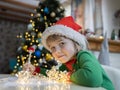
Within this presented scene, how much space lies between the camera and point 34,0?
4473 mm

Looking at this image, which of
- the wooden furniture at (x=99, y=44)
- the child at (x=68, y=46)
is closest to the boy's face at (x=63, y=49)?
the child at (x=68, y=46)

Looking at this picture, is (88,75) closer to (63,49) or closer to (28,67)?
(63,49)

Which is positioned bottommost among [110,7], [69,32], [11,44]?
[11,44]

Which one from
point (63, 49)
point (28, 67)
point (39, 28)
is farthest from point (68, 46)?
point (39, 28)

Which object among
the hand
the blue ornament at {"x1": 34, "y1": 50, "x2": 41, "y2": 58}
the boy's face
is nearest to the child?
the boy's face

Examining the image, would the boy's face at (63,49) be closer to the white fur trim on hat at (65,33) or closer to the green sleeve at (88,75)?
the white fur trim on hat at (65,33)

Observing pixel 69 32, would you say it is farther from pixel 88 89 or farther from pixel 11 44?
pixel 11 44

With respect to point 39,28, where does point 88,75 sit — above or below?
below

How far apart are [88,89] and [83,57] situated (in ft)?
0.72

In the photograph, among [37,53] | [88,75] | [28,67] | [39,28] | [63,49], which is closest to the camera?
[88,75]

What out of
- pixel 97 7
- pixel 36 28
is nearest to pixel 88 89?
pixel 36 28

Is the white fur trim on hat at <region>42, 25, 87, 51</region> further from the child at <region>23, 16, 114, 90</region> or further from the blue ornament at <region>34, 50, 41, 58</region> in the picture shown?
the blue ornament at <region>34, 50, 41, 58</region>

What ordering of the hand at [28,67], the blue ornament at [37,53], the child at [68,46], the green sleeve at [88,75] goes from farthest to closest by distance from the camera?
the blue ornament at [37,53], the hand at [28,67], the child at [68,46], the green sleeve at [88,75]

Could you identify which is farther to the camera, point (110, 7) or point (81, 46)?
point (110, 7)
